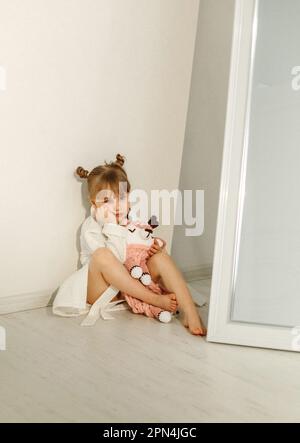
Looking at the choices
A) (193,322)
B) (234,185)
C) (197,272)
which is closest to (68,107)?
(234,185)

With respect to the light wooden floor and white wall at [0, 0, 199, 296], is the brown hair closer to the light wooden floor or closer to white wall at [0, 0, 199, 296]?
white wall at [0, 0, 199, 296]

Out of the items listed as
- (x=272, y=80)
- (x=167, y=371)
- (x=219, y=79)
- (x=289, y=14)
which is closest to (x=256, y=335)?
(x=167, y=371)

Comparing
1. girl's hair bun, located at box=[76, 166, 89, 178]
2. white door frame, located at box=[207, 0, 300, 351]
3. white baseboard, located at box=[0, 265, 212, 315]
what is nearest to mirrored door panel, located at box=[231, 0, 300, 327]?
Answer: white door frame, located at box=[207, 0, 300, 351]

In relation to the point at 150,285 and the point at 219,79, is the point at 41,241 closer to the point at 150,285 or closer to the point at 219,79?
the point at 150,285

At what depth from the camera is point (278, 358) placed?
6.16 feet

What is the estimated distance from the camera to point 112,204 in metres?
2.26

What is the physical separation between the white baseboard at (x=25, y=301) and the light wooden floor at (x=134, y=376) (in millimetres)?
45

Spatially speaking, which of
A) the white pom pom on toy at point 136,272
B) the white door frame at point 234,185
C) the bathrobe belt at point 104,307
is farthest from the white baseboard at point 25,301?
the white door frame at point 234,185

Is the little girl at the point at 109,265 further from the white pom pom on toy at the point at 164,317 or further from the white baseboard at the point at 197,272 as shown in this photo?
the white baseboard at the point at 197,272

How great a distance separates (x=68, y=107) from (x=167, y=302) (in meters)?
0.78

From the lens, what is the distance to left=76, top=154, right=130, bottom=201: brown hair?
2238 millimetres

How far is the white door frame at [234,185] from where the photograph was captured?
1.98m

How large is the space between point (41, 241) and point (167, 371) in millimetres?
756

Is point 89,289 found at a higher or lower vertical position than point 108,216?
lower
